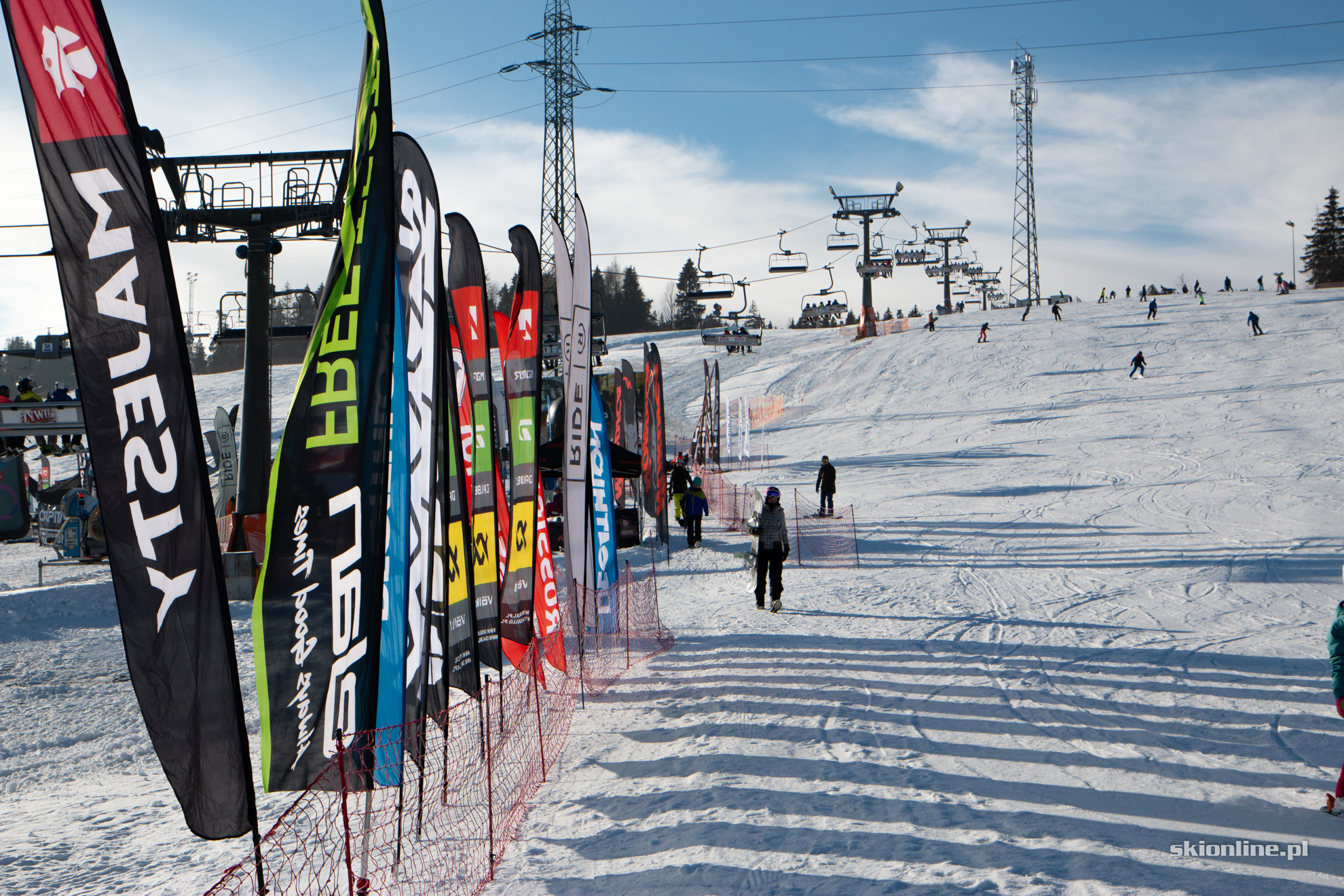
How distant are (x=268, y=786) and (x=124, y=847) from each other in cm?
218

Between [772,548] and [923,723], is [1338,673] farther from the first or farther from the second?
[772,548]

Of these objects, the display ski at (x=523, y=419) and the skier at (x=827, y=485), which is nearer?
the display ski at (x=523, y=419)

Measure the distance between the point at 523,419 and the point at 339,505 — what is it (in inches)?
141

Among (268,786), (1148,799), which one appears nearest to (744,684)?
(1148,799)

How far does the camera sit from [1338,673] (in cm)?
508

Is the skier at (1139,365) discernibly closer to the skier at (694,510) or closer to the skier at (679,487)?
the skier at (679,487)

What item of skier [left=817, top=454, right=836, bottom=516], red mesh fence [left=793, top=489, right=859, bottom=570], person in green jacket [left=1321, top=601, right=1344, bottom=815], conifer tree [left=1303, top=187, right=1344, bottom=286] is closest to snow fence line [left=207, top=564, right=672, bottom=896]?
person in green jacket [left=1321, top=601, right=1344, bottom=815]

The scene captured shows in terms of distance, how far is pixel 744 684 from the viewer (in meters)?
8.11

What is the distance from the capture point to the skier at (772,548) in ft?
37.1

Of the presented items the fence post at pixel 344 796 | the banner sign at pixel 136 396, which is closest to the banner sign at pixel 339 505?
the fence post at pixel 344 796

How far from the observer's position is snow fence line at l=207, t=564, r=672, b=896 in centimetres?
434

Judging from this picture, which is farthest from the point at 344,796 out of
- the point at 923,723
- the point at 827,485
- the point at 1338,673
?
the point at 827,485

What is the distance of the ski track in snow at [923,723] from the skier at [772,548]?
1.20 ft

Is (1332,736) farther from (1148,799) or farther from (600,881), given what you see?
(600,881)
